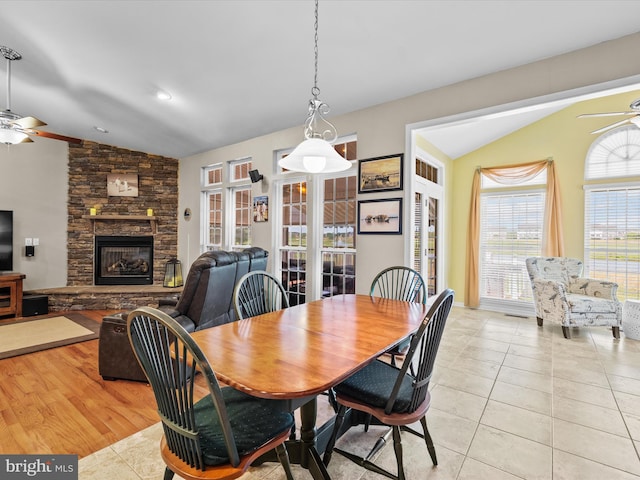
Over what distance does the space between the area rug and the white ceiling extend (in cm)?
306

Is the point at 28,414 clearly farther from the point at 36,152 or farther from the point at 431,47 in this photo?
the point at 36,152

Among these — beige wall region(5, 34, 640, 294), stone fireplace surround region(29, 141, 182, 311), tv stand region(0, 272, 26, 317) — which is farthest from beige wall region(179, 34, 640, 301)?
tv stand region(0, 272, 26, 317)


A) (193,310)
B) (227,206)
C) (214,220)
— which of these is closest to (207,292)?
(193,310)

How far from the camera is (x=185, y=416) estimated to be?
107 centimetres

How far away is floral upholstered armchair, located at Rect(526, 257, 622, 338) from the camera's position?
3859 mm

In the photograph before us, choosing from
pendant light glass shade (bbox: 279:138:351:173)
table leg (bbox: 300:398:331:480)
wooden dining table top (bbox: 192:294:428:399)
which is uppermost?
pendant light glass shade (bbox: 279:138:351:173)

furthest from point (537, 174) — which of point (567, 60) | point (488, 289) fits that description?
point (567, 60)

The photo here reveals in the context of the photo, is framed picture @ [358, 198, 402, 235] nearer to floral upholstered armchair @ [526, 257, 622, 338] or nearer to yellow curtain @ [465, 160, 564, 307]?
floral upholstered armchair @ [526, 257, 622, 338]

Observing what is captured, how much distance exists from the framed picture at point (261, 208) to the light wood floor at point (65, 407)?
269 cm

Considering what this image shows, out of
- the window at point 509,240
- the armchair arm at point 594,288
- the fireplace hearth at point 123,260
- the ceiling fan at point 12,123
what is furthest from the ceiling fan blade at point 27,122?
the armchair arm at point 594,288

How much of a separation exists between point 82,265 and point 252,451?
6.12 m

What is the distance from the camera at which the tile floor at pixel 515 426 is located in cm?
170

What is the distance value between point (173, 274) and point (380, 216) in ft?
13.9

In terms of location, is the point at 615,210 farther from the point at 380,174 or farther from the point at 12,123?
the point at 12,123
